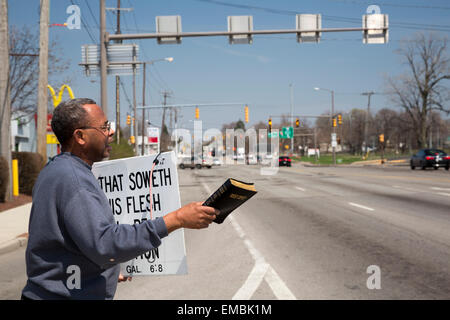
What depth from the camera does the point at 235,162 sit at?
17.0 feet

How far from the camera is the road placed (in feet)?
18.7

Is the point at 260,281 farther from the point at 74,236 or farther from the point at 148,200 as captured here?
the point at 74,236

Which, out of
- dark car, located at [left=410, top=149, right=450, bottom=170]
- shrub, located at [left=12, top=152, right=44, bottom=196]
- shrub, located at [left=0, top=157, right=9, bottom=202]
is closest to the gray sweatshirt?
shrub, located at [left=0, top=157, right=9, bottom=202]

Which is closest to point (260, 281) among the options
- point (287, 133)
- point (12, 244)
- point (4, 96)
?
point (12, 244)

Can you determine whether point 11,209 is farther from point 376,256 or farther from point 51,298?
point 51,298

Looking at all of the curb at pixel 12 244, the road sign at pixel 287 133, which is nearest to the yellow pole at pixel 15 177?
the curb at pixel 12 244

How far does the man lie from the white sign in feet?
1.93

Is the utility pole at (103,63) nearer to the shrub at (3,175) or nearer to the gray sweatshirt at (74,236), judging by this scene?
the shrub at (3,175)

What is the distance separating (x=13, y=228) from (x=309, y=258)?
759 centimetres

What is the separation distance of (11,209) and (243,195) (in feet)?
48.1

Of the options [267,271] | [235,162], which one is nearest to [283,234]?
[267,271]

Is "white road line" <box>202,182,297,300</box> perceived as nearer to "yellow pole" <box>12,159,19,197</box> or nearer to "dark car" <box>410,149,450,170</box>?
"yellow pole" <box>12,159,19,197</box>

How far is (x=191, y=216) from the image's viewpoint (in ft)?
7.59

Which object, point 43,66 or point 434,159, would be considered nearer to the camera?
point 43,66
